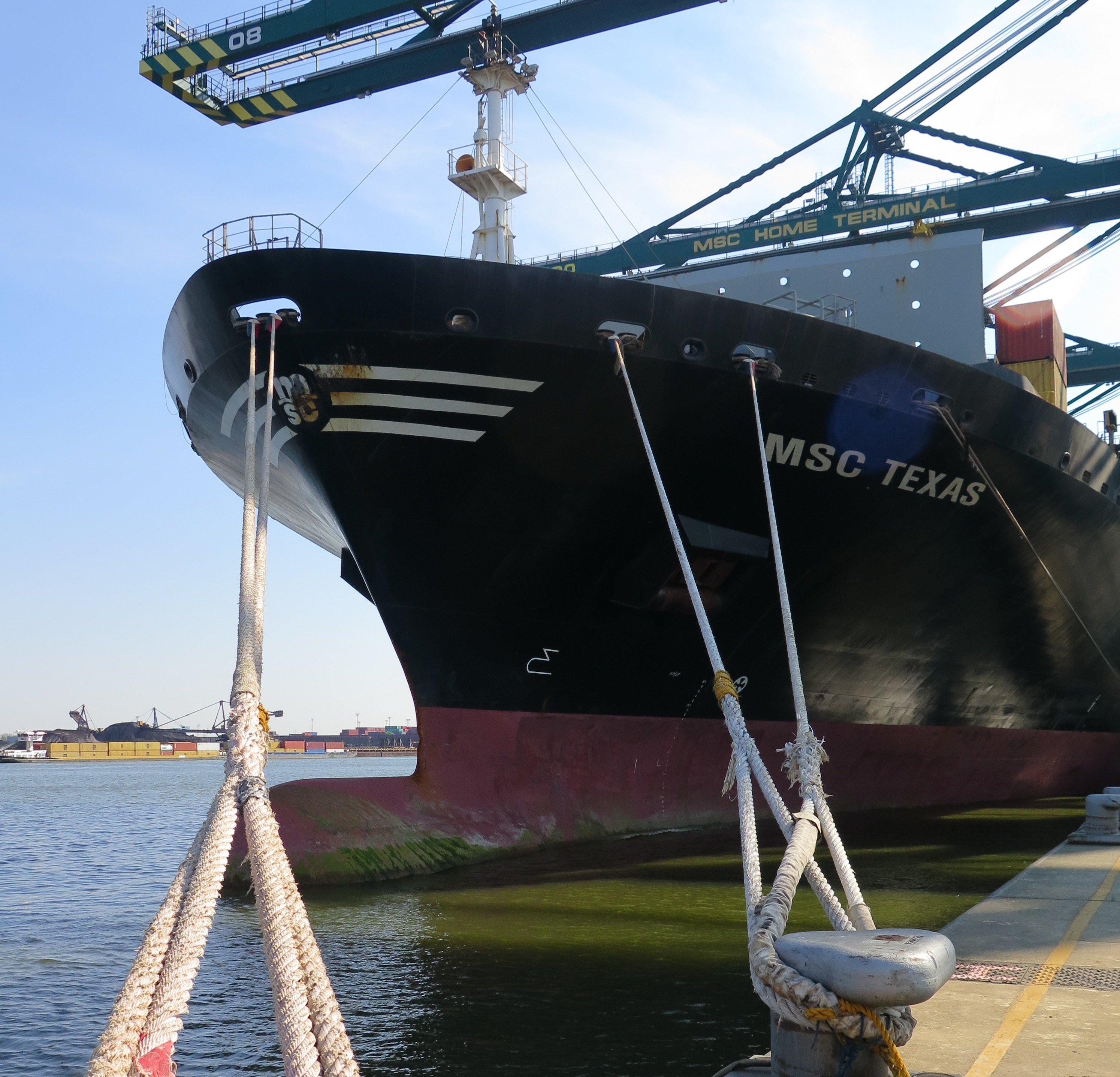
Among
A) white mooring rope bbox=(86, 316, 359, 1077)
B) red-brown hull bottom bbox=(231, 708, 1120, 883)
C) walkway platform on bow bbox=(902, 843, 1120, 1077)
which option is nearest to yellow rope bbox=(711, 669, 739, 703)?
walkway platform on bow bbox=(902, 843, 1120, 1077)

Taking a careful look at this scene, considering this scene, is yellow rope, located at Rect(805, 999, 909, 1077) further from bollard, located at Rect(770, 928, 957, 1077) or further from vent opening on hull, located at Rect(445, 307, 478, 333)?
vent opening on hull, located at Rect(445, 307, 478, 333)

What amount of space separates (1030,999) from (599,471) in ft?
21.2

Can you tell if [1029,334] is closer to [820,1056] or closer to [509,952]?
[509,952]

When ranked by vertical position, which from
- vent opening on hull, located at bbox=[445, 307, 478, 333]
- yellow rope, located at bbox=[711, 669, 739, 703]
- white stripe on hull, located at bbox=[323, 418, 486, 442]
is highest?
vent opening on hull, located at bbox=[445, 307, 478, 333]

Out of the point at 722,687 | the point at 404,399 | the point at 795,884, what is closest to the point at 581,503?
the point at 404,399

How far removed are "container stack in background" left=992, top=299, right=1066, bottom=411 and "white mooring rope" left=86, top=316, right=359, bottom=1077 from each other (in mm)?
16527

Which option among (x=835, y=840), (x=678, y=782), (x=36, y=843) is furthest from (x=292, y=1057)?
(x=36, y=843)

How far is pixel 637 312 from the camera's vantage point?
984 centimetres

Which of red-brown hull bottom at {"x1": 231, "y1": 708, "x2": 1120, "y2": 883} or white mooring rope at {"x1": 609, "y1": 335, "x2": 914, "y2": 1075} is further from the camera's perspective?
red-brown hull bottom at {"x1": 231, "y1": 708, "x2": 1120, "y2": 883}

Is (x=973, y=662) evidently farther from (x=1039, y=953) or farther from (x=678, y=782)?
(x=1039, y=953)

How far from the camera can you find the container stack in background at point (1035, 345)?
17.0 m

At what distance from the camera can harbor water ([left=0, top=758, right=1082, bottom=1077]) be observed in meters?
5.16

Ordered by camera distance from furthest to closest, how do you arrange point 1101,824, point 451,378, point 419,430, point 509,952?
point 1101,824 < point 419,430 < point 451,378 < point 509,952

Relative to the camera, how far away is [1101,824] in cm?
1034
